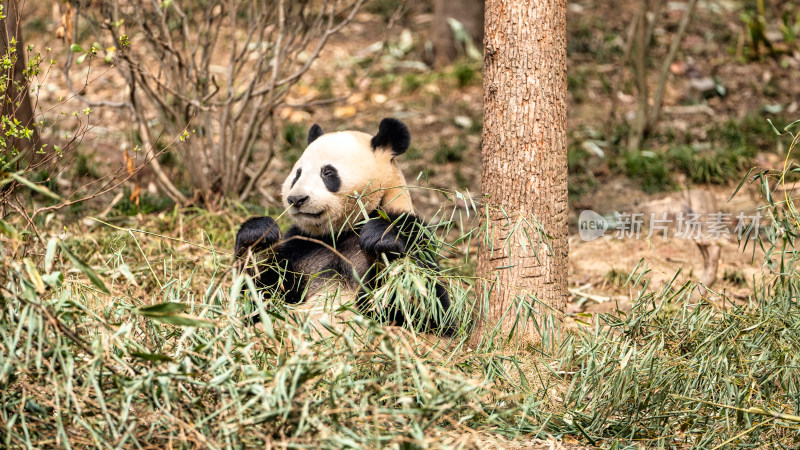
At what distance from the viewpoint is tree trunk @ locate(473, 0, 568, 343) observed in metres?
3.28

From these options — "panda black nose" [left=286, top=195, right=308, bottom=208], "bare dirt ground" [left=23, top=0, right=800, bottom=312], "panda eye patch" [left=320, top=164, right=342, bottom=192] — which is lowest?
"bare dirt ground" [left=23, top=0, right=800, bottom=312]

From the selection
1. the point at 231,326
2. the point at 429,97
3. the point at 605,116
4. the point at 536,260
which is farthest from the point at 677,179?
the point at 231,326

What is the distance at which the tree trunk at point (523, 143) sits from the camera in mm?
3277

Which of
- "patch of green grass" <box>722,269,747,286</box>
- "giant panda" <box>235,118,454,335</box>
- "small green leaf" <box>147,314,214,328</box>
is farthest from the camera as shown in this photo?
"patch of green grass" <box>722,269,747,286</box>

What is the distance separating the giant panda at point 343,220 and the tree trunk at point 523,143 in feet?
1.05

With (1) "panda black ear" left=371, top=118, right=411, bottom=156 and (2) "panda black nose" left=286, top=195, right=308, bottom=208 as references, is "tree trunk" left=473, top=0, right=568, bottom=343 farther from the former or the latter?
(2) "panda black nose" left=286, top=195, right=308, bottom=208

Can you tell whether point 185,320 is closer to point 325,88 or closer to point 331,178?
point 331,178

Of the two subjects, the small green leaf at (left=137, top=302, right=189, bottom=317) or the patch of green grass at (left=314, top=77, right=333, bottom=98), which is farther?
the patch of green grass at (left=314, top=77, right=333, bottom=98)

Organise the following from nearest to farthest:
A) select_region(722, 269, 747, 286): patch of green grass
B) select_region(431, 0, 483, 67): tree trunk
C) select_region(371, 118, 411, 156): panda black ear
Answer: select_region(371, 118, 411, 156): panda black ear < select_region(722, 269, 747, 286): patch of green grass < select_region(431, 0, 483, 67): tree trunk

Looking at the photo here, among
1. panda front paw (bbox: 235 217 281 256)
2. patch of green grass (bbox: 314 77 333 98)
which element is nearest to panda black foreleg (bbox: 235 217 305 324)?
panda front paw (bbox: 235 217 281 256)

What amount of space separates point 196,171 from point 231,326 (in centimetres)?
298

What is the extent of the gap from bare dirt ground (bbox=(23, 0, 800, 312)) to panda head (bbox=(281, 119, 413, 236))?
1818 mm

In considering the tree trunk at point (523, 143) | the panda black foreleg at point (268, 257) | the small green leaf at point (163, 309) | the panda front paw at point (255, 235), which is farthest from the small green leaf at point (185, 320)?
the tree trunk at point (523, 143)

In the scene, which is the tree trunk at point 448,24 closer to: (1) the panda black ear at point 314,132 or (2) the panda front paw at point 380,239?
(1) the panda black ear at point 314,132
